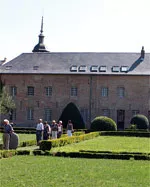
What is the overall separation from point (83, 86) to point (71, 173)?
32.4 m

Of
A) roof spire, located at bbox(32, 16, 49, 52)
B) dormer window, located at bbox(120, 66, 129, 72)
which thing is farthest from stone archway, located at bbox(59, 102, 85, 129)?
roof spire, located at bbox(32, 16, 49, 52)

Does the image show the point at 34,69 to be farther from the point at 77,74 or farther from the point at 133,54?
the point at 133,54

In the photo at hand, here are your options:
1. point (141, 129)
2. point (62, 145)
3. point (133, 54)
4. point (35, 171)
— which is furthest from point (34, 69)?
point (35, 171)

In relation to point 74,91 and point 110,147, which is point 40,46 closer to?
point 74,91

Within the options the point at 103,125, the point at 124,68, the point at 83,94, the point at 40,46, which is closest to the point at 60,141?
the point at 103,125

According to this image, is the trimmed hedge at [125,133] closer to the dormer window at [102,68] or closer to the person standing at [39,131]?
the dormer window at [102,68]

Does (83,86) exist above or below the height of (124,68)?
below

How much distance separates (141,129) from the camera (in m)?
38.0

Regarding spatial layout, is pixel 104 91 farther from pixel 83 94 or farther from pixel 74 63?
pixel 74 63

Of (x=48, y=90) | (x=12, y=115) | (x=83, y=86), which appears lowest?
(x=12, y=115)

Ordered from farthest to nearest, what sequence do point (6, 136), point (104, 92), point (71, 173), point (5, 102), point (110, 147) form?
point (104, 92), point (5, 102), point (110, 147), point (6, 136), point (71, 173)

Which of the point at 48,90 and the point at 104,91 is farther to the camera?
the point at 48,90

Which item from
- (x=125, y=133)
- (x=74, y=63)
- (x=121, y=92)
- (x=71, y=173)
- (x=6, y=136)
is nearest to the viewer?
(x=71, y=173)

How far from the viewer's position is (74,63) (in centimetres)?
4581
